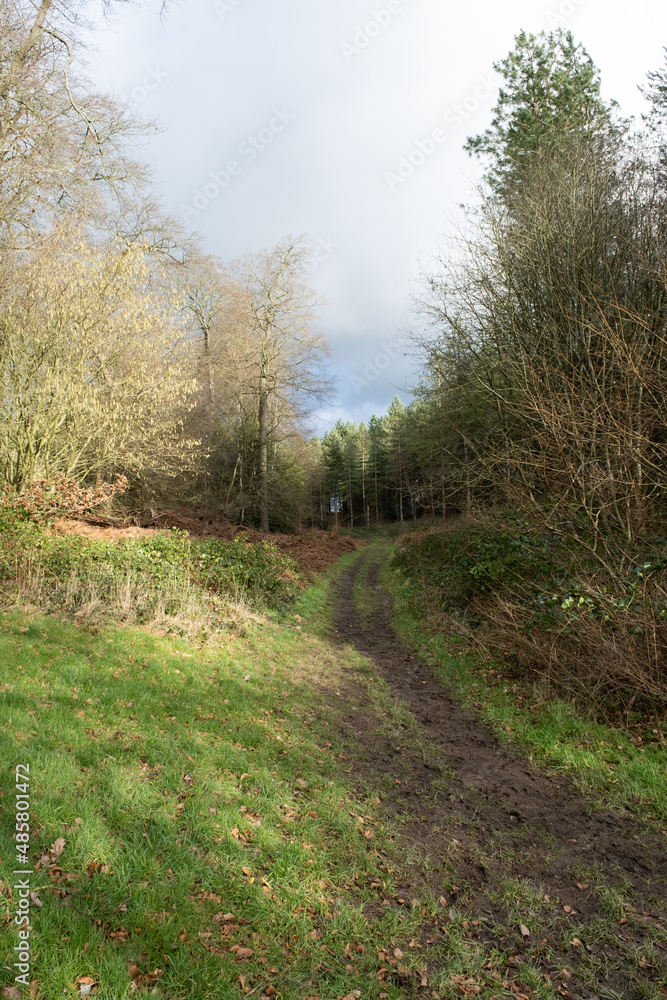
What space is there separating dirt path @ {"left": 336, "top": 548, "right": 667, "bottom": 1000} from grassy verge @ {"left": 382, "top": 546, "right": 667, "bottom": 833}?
22 centimetres

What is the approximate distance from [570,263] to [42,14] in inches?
462

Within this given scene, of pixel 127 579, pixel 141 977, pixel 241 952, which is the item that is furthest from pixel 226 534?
pixel 141 977

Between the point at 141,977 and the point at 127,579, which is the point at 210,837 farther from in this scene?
the point at 127,579

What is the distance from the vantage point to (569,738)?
5.03m

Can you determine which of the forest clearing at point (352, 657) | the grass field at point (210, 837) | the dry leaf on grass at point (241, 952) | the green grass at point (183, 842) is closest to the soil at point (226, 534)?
the forest clearing at point (352, 657)

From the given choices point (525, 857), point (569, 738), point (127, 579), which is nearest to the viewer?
point (525, 857)

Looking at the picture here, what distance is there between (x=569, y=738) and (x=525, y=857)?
1.87 meters

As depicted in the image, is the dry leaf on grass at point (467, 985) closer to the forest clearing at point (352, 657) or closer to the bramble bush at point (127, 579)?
the forest clearing at point (352, 657)

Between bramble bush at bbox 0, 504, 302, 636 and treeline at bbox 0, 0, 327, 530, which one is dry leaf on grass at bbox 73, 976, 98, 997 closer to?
bramble bush at bbox 0, 504, 302, 636

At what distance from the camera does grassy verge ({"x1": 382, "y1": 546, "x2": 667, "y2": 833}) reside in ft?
13.5

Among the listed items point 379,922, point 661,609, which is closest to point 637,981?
point 379,922

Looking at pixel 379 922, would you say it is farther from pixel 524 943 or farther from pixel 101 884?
pixel 101 884

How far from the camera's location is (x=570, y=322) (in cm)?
953

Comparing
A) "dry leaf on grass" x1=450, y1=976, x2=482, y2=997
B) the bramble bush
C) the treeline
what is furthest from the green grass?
the treeline
